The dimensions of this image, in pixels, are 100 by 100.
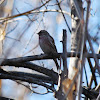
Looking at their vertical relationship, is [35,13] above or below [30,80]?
above

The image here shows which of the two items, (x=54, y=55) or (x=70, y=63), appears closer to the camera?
(x=54, y=55)

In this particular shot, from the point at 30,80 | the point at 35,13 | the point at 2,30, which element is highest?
the point at 35,13

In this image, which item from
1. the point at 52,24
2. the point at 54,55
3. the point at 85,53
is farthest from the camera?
the point at 52,24

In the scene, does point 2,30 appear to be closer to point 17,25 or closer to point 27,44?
point 17,25

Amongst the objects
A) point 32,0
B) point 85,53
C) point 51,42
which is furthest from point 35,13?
point 85,53

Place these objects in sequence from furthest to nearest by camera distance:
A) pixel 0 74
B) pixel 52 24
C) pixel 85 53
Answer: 1. pixel 52 24
2. pixel 0 74
3. pixel 85 53

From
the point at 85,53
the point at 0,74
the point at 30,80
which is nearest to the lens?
the point at 85,53

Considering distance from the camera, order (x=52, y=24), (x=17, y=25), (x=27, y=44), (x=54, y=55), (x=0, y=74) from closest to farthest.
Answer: (x=0, y=74)
(x=54, y=55)
(x=17, y=25)
(x=27, y=44)
(x=52, y=24)

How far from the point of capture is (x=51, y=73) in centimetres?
306

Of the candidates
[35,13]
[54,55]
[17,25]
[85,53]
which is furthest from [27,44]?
[85,53]

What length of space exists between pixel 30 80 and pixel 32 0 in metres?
2.14

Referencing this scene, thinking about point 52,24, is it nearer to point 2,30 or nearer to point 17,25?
point 17,25

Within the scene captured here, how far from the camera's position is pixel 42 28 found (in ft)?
16.4

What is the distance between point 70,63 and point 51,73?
978 millimetres
